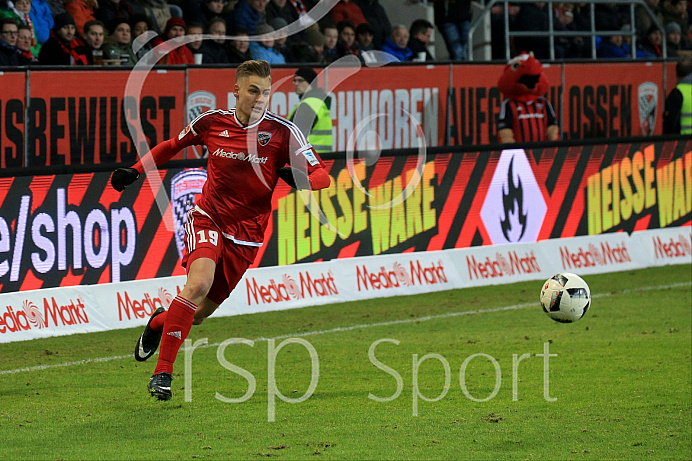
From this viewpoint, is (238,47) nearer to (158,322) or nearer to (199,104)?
(199,104)

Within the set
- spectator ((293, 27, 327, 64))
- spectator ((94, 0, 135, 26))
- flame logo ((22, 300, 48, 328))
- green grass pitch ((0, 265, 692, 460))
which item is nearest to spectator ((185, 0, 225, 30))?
spectator ((94, 0, 135, 26))

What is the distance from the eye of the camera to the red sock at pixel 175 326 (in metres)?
7.24

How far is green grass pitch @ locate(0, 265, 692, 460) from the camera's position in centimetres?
642

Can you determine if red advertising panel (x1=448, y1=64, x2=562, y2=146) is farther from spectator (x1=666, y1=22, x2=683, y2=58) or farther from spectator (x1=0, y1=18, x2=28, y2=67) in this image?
spectator (x1=0, y1=18, x2=28, y2=67)

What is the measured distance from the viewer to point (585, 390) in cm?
795

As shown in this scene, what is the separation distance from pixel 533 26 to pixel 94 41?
331 inches

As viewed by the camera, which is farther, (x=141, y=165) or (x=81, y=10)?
(x=81, y=10)

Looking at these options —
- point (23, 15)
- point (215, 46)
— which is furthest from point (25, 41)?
point (215, 46)

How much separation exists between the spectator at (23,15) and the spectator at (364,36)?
16.3 ft

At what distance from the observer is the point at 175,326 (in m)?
7.29

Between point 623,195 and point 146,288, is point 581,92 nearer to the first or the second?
point 623,195

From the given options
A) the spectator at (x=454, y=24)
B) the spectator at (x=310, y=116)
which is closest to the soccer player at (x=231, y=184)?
the spectator at (x=310, y=116)

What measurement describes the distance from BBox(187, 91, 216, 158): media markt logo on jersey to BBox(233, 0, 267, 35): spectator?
193 centimetres

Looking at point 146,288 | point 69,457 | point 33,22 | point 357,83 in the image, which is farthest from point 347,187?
point 69,457
